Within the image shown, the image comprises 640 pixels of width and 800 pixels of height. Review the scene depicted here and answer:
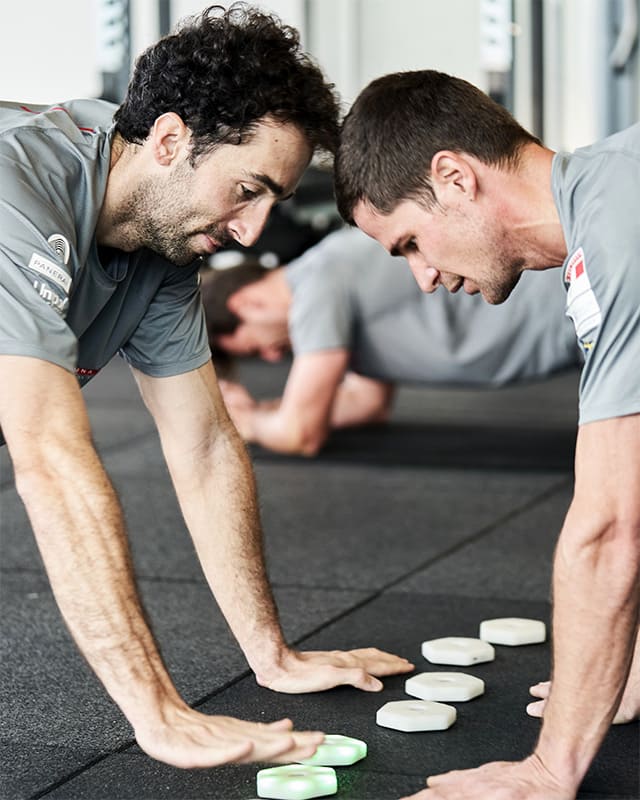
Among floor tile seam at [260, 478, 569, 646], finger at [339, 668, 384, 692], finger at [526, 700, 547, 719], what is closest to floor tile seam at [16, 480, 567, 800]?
floor tile seam at [260, 478, 569, 646]

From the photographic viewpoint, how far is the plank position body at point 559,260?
1.65m

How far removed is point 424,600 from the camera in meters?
3.02

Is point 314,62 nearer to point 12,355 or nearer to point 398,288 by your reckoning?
point 12,355

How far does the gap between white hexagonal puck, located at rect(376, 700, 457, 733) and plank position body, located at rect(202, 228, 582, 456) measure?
2.11 meters

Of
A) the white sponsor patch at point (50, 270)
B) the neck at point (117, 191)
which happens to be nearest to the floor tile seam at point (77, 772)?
the white sponsor patch at point (50, 270)

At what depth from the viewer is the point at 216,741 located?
167 cm

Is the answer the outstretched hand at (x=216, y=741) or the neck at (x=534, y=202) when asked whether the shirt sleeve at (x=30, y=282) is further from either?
the neck at (x=534, y=202)

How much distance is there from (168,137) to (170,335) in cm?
42

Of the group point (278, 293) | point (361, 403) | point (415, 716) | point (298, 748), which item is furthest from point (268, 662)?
point (361, 403)

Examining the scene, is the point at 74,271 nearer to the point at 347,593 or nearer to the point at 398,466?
the point at 347,593

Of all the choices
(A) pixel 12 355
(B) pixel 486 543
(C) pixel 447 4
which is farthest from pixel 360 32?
(A) pixel 12 355

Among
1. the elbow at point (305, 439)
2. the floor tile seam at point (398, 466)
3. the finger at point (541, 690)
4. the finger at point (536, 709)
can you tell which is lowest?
the floor tile seam at point (398, 466)

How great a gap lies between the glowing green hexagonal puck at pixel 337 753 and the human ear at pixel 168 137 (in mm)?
998

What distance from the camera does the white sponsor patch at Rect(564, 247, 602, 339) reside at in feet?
5.42
